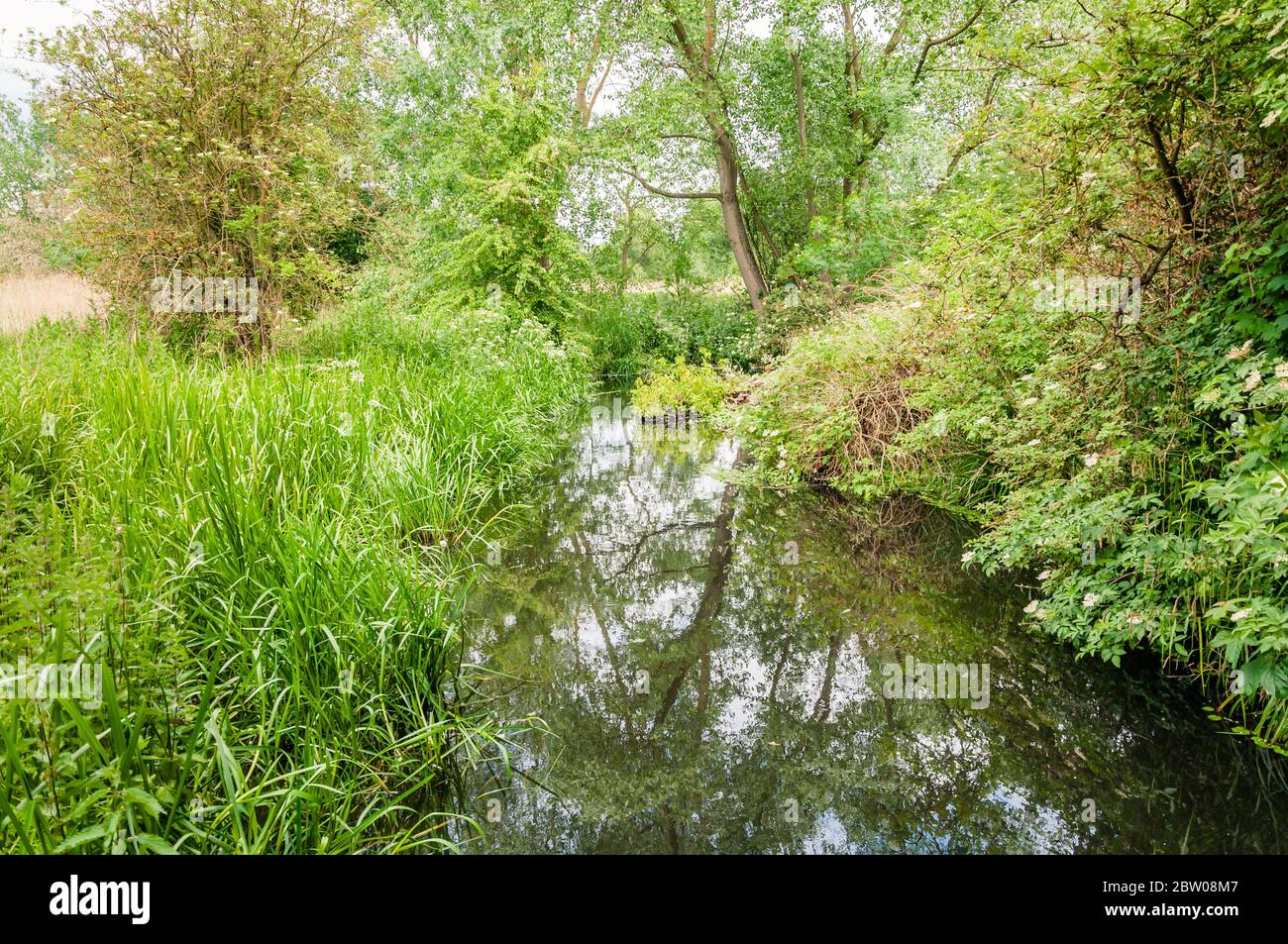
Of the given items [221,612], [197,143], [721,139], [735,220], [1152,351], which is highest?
[721,139]

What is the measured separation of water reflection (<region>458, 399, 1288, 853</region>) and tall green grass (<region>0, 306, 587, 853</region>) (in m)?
0.43

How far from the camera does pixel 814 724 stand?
3.11 metres

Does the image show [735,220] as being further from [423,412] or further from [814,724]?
[814,724]

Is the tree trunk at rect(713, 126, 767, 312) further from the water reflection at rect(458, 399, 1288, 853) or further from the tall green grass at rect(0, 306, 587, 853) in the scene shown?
the tall green grass at rect(0, 306, 587, 853)

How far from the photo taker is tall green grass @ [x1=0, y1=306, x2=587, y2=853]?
1766 mm

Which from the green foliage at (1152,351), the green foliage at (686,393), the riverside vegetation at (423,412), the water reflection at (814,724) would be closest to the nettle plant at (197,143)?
the riverside vegetation at (423,412)

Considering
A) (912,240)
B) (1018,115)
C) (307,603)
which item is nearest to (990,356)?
(1018,115)

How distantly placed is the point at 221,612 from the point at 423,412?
333 centimetres

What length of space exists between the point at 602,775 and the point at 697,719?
0.59 m

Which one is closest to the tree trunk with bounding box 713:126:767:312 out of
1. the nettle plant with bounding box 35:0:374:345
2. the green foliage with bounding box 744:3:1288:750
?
the nettle plant with bounding box 35:0:374:345

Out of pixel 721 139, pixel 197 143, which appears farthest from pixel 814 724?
pixel 721 139

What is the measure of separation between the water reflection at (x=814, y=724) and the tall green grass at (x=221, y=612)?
43 cm

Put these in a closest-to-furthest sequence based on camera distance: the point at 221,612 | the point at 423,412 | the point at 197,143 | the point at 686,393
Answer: the point at 221,612 → the point at 423,412 → the point at 197,143 → the point at 686,393

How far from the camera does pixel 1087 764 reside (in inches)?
109
